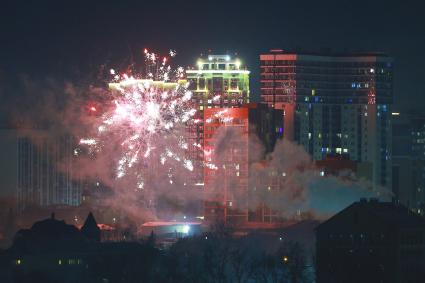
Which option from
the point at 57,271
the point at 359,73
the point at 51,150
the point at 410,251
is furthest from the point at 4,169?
the point at 410,251

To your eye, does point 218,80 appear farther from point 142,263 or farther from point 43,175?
point 142,263

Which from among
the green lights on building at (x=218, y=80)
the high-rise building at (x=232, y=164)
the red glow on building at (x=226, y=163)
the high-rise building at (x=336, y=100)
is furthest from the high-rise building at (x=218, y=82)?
the high-rise building at (x=336, y=100)

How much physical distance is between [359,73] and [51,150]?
822 inches

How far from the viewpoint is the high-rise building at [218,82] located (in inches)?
3438

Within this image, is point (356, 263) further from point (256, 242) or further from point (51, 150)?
point (51, 150)

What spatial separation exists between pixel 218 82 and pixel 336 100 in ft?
51.7

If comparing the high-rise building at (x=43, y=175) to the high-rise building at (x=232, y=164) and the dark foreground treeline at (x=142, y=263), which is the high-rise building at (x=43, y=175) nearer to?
the high-rise building at (x=232, y=164)

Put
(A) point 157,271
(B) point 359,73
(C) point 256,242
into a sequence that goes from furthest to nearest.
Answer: (B) point 359,73
(C) point 256,242
(A) point 157,271

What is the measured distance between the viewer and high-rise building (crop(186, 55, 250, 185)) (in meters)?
87.3

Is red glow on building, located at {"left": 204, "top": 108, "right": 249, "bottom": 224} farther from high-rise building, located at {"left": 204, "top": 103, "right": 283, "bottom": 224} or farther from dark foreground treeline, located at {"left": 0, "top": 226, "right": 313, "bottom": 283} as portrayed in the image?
dark foreground treeline, located at {"left": 0, "top": 226, "right": 313, "bottom": 283}

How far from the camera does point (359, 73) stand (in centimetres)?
10212

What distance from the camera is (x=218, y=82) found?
288 ft

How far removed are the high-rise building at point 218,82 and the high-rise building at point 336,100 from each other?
31.3 feet

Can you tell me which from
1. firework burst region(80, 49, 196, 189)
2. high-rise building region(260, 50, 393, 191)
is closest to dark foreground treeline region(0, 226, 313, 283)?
firework burst region(80, 49, 196, 189)
